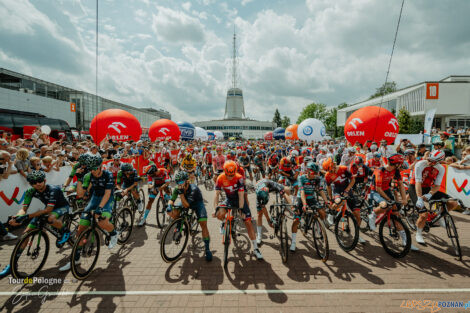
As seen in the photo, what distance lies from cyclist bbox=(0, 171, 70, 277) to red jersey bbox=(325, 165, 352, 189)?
6536 mm

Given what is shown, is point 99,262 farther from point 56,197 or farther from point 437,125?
point 437,125

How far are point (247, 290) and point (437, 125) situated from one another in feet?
193

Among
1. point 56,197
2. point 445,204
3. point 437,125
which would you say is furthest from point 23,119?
point 437,125

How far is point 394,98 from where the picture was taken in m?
53.1

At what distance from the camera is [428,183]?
5.68 m

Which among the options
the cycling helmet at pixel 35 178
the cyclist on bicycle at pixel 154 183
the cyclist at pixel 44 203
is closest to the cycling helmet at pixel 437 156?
the cyclist on bicycle at pixel 154 183

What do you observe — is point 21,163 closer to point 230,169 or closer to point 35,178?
point 35,178

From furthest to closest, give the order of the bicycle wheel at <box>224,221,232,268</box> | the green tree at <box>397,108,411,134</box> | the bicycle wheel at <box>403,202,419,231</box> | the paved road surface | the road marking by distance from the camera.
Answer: the green tree at <box>397,108,411,134</box> → the bicycle wheel at <box>403,202,419,231</box> → the bicycle wheel at <box>224,221,232,268</box> → the road marking → the paved road surface

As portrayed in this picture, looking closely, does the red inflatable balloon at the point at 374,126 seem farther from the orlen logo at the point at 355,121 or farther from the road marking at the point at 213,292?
the road marking at the point at 213,292

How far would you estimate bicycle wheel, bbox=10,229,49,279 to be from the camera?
400 cm

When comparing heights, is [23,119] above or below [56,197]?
above

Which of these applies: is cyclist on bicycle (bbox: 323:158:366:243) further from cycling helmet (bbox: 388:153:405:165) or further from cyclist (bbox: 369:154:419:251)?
cycling helmet (bbox: 388:153:405:165)

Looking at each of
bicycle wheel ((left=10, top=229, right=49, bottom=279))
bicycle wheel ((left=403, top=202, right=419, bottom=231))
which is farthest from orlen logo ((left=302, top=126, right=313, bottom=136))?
bicycle wheel ((left=10, top=229, right=49, bottom=279))

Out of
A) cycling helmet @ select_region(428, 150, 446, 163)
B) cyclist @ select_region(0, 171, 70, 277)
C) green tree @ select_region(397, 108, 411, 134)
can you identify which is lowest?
cyclist @ select_region(0, 171, 70, 277)
